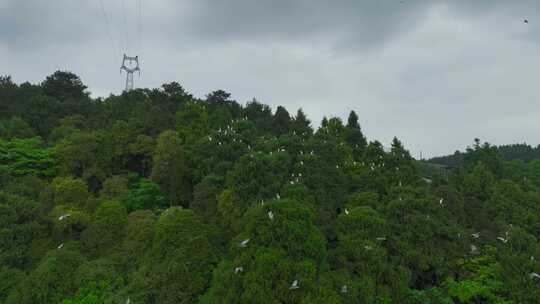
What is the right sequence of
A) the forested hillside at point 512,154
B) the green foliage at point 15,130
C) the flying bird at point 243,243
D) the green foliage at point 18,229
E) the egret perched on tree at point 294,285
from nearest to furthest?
the egret perched on tree at point 294,285, the flying bird at point 243,243, the green foliage at point 18,229, the green foliage at point 15,130, the forested hillside at point 512,154

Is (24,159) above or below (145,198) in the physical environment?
above

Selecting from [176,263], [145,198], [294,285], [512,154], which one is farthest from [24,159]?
[512,154]

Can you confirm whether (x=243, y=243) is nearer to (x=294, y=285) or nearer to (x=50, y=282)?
(x=294, y=285)

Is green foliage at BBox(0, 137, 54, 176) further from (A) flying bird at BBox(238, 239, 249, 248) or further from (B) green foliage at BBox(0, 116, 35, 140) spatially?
(A) flying bird at BBox(238, 239, 249, 248)

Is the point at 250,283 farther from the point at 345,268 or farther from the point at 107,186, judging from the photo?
the point at 107,186

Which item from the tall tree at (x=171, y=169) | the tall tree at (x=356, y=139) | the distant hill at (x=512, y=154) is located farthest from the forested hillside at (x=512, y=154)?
the tall tree at (x=171, y=169)

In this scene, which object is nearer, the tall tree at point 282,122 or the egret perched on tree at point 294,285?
the egret perched on tree at point 294,285

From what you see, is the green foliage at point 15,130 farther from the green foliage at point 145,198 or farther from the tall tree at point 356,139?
the tall tree at point 356,139

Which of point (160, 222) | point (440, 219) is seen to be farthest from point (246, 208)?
point (440, 219)

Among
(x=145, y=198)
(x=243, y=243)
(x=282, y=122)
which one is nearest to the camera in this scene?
(x=243, y=243)
